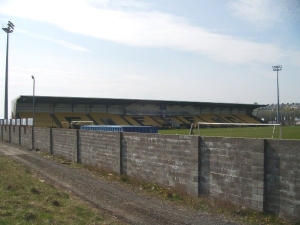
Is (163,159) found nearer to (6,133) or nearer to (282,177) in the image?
(282,177)

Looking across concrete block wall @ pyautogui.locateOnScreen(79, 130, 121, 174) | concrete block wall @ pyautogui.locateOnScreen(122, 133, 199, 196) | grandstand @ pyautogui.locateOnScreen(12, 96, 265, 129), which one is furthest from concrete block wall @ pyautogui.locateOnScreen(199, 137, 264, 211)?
grandstand @ pyautogui.locateOnScreen(12, 96, 265, 129)

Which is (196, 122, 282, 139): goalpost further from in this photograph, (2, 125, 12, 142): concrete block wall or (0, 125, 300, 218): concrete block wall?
(2, 125, 12, 142): concrete block wall

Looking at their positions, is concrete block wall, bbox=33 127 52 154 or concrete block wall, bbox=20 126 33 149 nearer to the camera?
concrete block wall, bbox=33 127 52 154

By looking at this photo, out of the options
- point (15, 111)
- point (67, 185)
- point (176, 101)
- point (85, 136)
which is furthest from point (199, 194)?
point (176, 101)

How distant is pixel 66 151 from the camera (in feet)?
66.3

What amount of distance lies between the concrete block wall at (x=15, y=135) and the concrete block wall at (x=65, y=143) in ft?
40.2

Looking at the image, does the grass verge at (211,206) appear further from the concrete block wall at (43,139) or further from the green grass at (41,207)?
the concrete block wall at (43,139)

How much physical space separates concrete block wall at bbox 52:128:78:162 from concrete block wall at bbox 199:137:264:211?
10810mm

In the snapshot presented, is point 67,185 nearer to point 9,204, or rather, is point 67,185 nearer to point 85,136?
point 9,204

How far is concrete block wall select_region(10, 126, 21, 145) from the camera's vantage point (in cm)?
3324

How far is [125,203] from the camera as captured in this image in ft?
30.8

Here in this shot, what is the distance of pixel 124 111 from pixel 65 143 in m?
47.8

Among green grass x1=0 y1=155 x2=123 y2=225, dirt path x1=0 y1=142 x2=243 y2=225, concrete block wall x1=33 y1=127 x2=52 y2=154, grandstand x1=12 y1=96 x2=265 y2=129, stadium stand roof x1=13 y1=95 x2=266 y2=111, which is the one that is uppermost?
stadium stand roof x1=13 y1=95 x2=266 y2=111

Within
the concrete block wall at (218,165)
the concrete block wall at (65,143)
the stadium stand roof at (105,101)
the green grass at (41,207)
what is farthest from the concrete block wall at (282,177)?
the stadium stand roof at (105,101)
